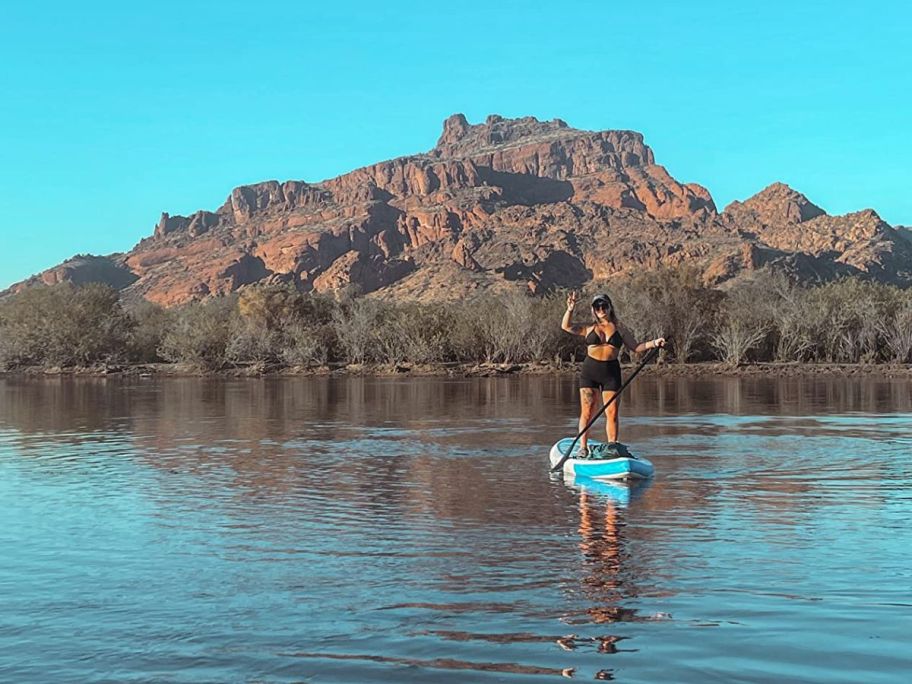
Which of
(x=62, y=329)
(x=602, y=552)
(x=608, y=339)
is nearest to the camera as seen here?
(x=602, y=552)

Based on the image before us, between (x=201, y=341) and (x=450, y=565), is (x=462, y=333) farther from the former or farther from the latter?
(x=450, y=565)

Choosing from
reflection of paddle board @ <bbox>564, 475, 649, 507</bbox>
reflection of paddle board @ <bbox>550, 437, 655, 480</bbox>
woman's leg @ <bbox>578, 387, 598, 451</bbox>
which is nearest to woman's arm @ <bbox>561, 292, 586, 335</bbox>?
woman's leg @ <bbox>578, 387, 598, 451</bbox>

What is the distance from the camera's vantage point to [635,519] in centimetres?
1062

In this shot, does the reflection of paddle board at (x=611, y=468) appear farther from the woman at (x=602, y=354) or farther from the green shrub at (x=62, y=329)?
the green shrub at (x=62, y=329)

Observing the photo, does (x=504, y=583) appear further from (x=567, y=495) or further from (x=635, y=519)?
(x=567, y=495)

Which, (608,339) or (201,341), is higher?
(201,341)

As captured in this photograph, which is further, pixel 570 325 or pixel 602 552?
pixel 570 325

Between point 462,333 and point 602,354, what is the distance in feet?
198

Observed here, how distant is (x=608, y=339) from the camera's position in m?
14.5

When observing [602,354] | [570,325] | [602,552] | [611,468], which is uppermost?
[570,325]

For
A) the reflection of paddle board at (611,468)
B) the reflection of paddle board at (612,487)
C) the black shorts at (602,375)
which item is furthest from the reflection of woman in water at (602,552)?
the black shorts at (602,375)

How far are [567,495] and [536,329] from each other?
195ft

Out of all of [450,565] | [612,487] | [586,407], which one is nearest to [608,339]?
[586,407]

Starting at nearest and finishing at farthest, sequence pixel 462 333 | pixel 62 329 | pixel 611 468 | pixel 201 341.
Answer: pixel 611 468 → pixel 462 333 → pixel 201 341 → pixel 62 329
